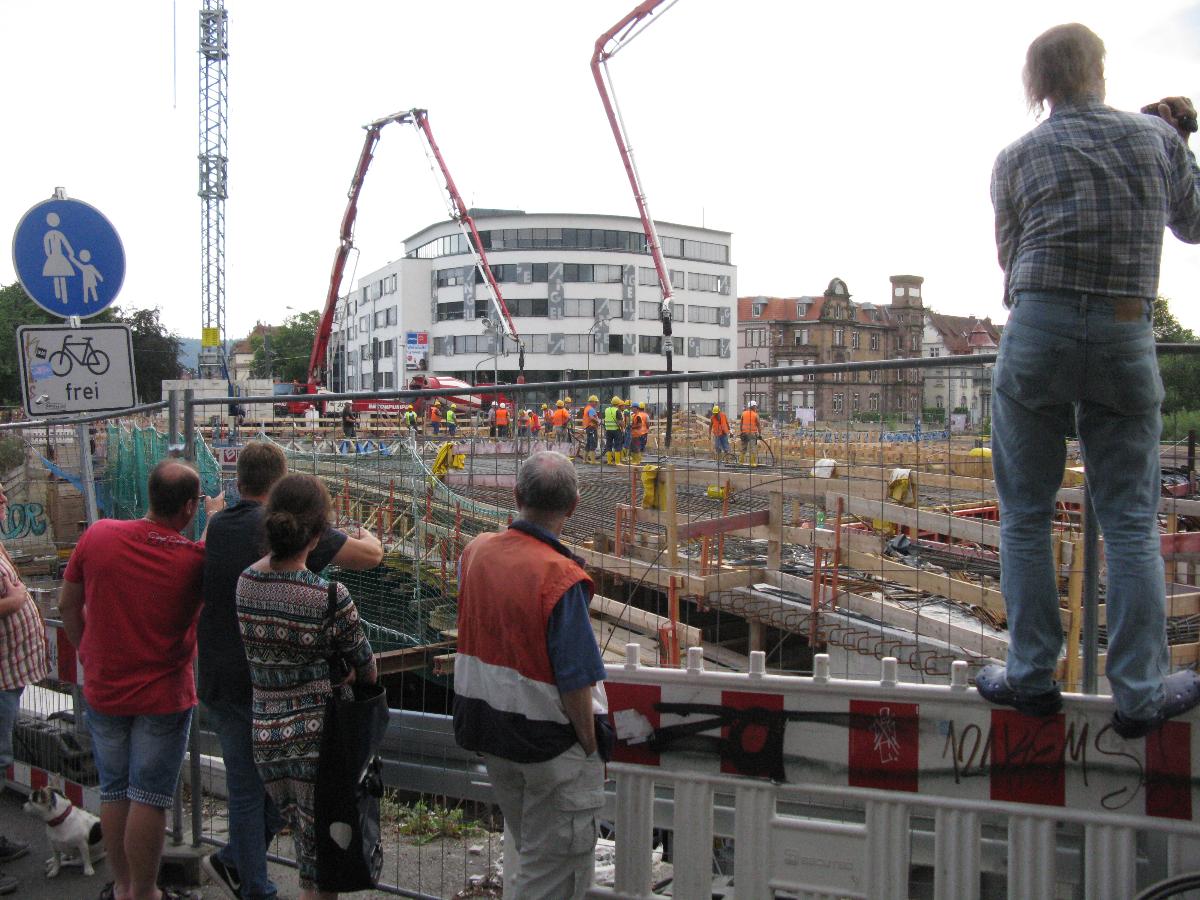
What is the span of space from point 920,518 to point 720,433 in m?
0.78

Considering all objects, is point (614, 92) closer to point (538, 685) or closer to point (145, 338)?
point (538, 685)

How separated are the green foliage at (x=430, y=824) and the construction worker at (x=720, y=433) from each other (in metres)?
2.30

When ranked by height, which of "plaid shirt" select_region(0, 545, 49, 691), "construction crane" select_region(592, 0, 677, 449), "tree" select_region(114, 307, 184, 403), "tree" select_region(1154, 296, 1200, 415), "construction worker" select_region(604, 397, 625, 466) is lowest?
"plaid shirt" select_region(0, 545, 49, 691)

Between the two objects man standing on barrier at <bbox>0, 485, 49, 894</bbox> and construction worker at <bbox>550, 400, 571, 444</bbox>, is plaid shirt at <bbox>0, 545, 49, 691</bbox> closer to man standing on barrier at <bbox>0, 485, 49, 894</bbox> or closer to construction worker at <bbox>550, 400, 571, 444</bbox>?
man standing on barrier at <bbox>0, 485, 49, 894</bbox>

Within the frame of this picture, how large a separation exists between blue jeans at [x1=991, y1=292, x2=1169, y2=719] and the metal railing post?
0.21 metres

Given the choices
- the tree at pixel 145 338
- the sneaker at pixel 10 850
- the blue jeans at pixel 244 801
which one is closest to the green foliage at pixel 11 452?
the sneaker at pixel 10 850

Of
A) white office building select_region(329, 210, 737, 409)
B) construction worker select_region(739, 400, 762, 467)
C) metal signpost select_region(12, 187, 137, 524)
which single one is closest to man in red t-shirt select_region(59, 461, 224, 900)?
metal signpost select_region(12, 187, 137, 524)

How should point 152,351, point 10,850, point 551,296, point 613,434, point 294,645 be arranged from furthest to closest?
point 551,296 < point 152,351 < point 10,850 < point 613,434 < point 294,645

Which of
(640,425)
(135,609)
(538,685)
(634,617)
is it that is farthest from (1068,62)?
(135,609)

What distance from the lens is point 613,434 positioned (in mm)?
4266

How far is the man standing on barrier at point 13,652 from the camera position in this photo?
176 inches

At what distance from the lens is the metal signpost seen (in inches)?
214

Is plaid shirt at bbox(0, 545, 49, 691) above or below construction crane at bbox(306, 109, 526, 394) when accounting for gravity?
below

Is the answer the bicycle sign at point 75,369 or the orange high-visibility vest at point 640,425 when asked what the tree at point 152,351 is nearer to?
the bicycle sign at point 75,369
